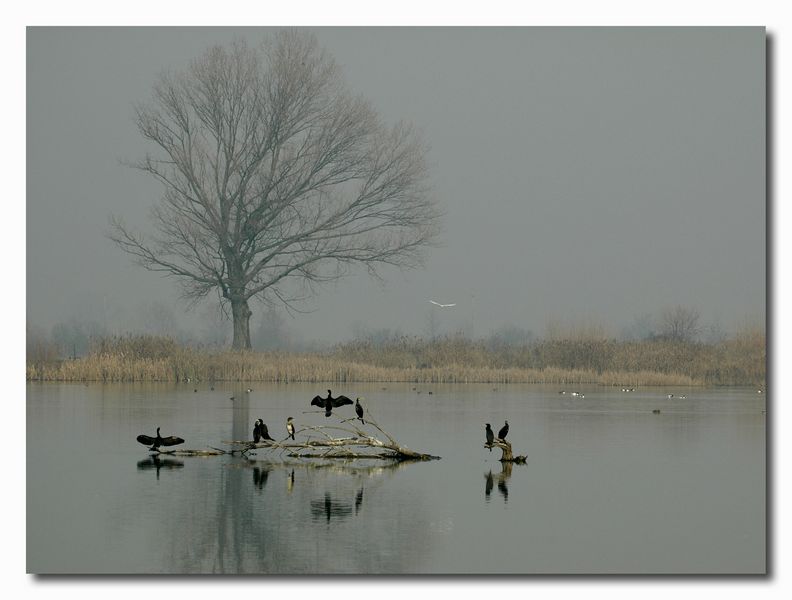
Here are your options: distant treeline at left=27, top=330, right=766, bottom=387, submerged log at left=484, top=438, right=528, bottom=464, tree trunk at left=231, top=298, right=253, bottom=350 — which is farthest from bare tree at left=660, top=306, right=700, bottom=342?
tree trunk at left=231, top=298, right=253, bottom=350

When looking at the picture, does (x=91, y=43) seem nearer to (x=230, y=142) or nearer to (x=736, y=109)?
(x=736, y=109)

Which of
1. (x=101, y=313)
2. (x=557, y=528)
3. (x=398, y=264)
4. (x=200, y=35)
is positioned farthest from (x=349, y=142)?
(x=557, y=528)

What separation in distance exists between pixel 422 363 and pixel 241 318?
6.61 metres

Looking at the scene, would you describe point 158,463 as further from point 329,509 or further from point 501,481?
point 501,481

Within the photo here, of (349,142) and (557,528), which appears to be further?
(349,142)

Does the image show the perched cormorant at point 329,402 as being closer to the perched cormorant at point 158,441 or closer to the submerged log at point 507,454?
the perched cormorant at point 158,441

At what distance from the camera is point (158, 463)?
11367 mm

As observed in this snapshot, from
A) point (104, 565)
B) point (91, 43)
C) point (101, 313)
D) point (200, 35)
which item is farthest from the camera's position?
point (101, 313)

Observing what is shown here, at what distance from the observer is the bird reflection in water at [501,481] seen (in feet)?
32.0

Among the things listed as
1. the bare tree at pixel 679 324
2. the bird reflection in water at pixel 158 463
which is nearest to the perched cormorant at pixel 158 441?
the bird reflection in water at pixel 158 463

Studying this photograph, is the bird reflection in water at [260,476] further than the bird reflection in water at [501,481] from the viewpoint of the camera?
Yes

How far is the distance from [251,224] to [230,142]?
226cm

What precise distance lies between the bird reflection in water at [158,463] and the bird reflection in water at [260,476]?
0.82 meters

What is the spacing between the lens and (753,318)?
1170 cm
